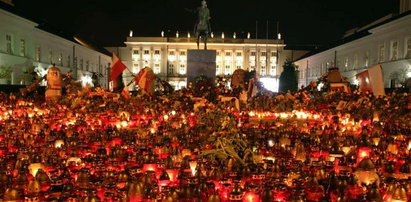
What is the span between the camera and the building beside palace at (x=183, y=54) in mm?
79750

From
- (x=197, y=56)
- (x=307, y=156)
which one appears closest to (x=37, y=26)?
(x=197, y=56)

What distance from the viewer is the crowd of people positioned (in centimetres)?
435

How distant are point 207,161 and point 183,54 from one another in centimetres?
7599

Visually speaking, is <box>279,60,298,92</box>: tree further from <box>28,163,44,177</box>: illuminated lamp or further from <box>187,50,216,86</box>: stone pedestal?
<box>28,163,44,177</box>: illuminated lamp

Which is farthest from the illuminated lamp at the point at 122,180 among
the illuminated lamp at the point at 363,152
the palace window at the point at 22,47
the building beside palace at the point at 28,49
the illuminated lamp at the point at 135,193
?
the palace window at the point at 22,47

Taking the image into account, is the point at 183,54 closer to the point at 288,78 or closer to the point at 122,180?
the point at 288,78

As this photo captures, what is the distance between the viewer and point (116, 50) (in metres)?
81.5

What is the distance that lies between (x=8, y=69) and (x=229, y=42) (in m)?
51.2

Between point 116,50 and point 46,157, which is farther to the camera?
point 116,50

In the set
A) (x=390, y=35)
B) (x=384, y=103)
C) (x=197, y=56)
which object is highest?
(x=390, y=35)

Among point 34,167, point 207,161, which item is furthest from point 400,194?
point 34,167

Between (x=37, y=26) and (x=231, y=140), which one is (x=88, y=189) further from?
(x=37, y=26)

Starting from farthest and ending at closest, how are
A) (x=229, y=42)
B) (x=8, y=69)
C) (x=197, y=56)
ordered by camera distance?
(x=229, y=42) → (x=8, y=69) → (x=197, y=56)

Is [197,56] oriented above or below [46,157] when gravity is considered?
above
